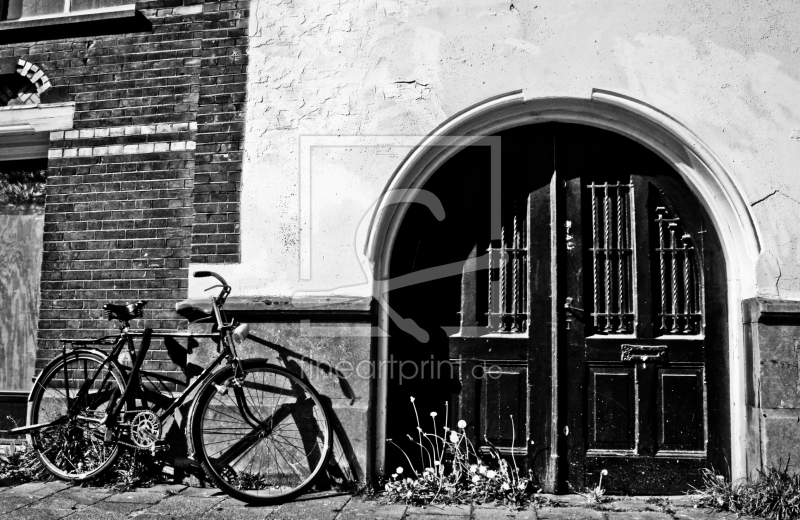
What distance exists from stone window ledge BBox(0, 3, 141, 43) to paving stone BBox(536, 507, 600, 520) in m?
4.82

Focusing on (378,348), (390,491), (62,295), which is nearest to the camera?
(390,491)

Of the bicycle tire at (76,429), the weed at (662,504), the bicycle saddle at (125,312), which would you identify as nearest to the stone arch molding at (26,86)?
the bicycle saddle at (125,312)

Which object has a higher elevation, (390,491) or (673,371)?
(673,371)

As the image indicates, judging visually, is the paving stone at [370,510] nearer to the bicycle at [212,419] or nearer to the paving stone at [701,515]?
the bicycle at [212,419]

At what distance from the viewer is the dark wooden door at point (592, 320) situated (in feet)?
16.4

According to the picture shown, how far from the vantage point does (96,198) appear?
225 inches

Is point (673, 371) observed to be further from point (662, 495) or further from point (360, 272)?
point (360, 272)

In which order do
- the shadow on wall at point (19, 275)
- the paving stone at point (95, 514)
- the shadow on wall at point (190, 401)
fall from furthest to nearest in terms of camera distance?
the shadow on wall at point (19, 275) → the shadow on wall at point (190, 401) → the paving stone at point (95, 514)

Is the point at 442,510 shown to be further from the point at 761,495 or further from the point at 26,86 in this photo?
the point at 26,86

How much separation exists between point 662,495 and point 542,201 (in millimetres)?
2208

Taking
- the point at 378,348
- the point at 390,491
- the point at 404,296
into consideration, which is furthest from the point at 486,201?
the point at 390,491

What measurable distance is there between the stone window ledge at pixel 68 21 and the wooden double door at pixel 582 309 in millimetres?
2890

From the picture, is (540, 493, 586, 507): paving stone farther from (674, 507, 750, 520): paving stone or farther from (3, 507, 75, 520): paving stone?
(3, 507, 75, 520): paving stone

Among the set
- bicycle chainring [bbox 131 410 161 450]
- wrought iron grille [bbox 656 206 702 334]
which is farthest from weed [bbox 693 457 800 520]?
bicycle chainring [bbox 131 410 161 450]
